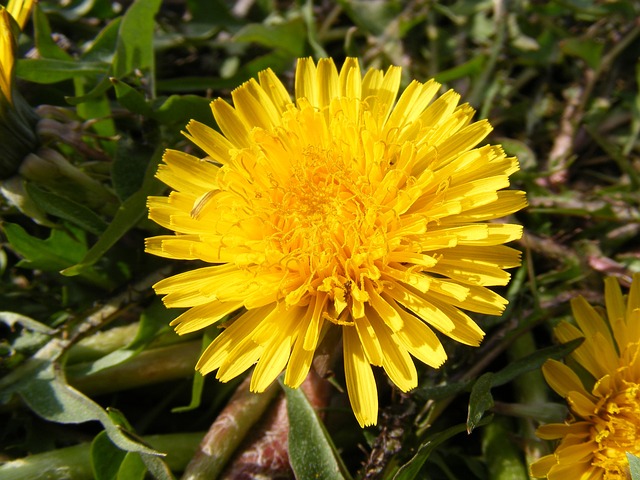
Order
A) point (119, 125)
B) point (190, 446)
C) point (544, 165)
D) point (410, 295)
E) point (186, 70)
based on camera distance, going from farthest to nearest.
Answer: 1. point (186, 70)
2. point (544, 165)
3. point (119, 125)
4. point (190, 446)
5. point (410, 295)

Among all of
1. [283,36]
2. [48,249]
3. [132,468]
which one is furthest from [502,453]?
[283,36]

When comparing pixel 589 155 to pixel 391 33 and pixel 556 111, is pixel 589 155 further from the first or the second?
pixel 391 33

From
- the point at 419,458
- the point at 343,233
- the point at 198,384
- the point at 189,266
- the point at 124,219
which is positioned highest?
the point at 343,233

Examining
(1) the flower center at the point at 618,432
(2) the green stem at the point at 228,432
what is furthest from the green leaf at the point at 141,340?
(1) the flower center at the point at 618,432

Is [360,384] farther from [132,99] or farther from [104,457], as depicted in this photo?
[132,99]

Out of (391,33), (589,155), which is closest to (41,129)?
(391,33)

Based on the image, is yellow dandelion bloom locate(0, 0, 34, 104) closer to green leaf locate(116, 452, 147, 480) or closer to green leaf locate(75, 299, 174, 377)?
green leaf locate(75, 299, 174, 377)

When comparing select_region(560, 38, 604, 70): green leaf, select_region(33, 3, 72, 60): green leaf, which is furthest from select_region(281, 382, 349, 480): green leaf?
select_region(560, 38, 604, 70): green leaf

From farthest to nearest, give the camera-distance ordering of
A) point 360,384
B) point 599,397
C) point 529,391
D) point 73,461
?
point 529,391, point 73,461, point 599,397, point 360,384
